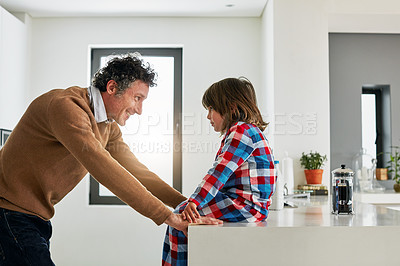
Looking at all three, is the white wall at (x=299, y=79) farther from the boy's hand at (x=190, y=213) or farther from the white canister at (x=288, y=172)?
the boy's hand at (x=190, y=213)

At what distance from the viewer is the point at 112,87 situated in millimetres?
1742

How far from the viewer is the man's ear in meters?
1.74

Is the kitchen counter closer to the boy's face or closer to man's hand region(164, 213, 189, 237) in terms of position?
man's hand region(164, 213, 189, 237)

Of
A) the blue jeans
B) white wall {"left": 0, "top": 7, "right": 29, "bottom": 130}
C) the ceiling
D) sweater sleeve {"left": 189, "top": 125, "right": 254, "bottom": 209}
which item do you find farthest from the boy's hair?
white wall {"left": 0, "top": 7, "right": 29, "bottom": 130}

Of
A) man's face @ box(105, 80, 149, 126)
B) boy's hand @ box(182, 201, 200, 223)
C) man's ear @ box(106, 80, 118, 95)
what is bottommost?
boy's hand @ box(182, 201, 200, 223)

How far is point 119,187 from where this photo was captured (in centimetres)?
146

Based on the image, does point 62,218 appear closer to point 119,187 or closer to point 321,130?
point 321,130

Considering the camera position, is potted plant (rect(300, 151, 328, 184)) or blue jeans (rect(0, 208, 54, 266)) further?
potted plant (rect(300, 151, 328, 184))

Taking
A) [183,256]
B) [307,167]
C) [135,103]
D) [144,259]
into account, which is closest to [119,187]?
[183,256]

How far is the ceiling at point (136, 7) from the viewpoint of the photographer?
384 cm

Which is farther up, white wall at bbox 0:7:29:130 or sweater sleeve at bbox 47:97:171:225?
white wall at bbox 0:7:29:130

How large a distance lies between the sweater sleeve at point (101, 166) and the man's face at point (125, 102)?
26 cm

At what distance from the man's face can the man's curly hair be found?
19 millimetres

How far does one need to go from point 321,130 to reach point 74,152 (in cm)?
245
